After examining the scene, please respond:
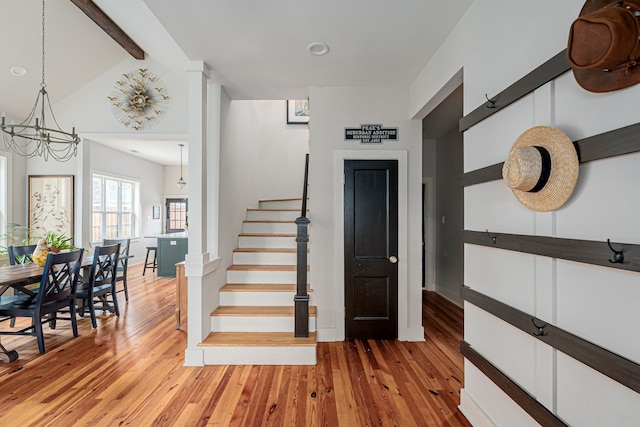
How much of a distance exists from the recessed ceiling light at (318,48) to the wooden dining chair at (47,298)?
10.4ft

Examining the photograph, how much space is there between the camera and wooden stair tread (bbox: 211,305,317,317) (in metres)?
2.99

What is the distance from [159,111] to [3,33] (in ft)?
5.74

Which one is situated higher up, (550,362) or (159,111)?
(159,111)

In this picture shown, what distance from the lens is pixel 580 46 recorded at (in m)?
1.00

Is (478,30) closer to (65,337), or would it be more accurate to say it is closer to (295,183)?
(295,183)

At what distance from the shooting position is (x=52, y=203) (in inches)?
198

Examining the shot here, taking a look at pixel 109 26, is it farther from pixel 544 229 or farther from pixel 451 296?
pixel 451 296

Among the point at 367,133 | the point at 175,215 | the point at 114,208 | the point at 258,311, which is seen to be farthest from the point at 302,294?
the point at 175,215

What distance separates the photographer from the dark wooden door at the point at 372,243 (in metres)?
3.25

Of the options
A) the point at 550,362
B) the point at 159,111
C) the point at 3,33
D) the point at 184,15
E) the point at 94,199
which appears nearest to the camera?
the point at 550,362

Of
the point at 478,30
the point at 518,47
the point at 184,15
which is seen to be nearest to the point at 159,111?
the point at 184,15

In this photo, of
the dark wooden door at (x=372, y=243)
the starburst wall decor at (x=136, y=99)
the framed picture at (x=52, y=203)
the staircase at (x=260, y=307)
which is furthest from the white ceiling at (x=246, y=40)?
the staircase at (x=260, y=307)

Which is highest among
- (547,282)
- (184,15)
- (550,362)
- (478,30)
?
(184,15)

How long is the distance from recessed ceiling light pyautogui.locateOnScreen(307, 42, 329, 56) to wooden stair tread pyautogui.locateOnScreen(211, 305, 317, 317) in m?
2.41
